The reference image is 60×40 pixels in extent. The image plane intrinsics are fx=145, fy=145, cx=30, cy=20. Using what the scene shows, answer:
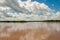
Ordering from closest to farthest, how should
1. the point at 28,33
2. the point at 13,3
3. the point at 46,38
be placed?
the point at 46,38
the point at 28,33
the point at 13,3

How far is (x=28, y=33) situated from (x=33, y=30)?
84 mm

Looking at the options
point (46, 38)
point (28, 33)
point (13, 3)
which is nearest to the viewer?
point (46, 38)

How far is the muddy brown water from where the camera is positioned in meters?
1.59

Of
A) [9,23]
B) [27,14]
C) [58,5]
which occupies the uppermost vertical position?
[58,5]

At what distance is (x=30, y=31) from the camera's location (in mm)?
1697

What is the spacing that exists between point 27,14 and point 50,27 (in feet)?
1.11

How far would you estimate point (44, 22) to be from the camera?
6.14 feet

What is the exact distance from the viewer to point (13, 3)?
1.83 meters

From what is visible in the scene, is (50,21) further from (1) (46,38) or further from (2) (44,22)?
(1) (46,38)

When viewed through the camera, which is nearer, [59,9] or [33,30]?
[33,30]

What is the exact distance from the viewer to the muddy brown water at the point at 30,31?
1591mm

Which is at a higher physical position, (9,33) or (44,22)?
(44,22)

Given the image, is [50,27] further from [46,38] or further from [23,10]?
[23,10]

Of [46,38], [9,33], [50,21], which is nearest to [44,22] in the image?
[50,21]
